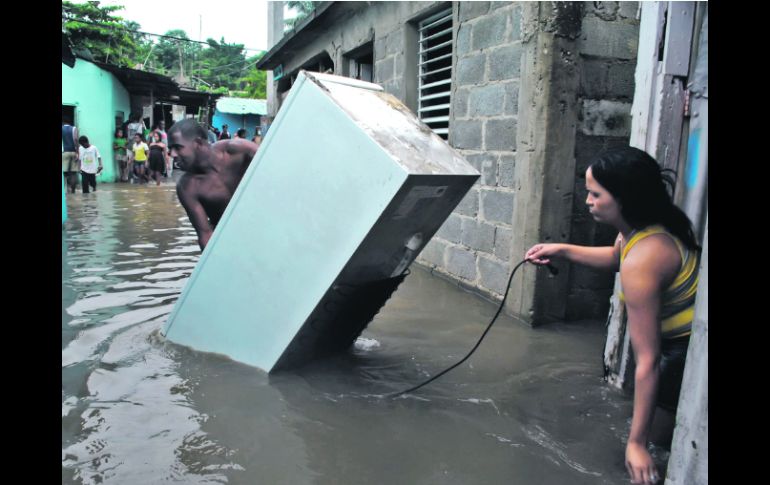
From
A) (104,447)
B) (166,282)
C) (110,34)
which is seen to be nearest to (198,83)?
(110,34)

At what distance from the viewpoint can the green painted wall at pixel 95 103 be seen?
49.2 feet

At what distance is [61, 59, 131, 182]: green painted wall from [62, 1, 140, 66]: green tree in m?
5.29

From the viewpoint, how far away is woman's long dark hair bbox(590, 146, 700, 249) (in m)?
2.09

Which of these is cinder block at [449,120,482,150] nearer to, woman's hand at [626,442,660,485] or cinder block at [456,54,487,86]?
cinder block at [456,54,487,86]

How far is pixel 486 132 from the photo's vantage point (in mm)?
4648

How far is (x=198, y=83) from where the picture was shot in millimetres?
36250

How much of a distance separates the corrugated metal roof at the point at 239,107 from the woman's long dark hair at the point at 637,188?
24846 mm

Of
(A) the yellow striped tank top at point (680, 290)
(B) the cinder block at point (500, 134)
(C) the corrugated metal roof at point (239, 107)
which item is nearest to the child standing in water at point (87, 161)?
(B) the cinder block at point (500, 134)

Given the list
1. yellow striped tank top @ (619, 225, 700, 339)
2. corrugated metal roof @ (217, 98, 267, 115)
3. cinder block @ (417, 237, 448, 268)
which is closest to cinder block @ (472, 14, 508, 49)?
cinder block @ (417, 237, 448, 268)

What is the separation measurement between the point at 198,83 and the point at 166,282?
3431cm

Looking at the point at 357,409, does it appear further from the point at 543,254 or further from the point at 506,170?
the point at 506,170

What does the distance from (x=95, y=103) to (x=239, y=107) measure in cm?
1015
